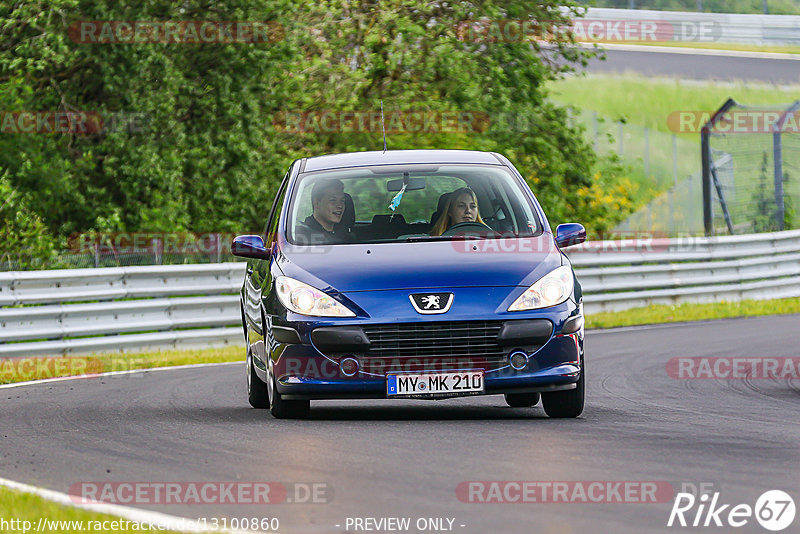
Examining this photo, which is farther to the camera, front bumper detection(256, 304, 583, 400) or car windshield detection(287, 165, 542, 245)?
car windshield detection(287, 165, 542, 245)

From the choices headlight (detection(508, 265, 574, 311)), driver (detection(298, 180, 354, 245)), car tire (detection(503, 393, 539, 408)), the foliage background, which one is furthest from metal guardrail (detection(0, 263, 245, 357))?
headlight (detection(508, 265, 574, 311))

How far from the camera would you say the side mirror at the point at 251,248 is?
32.5 ft

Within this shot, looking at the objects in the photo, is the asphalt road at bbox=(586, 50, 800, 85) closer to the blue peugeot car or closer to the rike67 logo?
the blue peugeot car

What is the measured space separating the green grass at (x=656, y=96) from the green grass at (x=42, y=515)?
37.5m

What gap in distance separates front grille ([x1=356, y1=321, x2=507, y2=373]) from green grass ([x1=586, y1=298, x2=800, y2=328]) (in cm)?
1165

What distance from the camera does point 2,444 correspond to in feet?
28.6

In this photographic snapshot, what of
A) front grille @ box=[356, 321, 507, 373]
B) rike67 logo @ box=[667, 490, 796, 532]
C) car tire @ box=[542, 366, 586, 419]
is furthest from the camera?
car tire @ box=[542, 366, 586, 419]

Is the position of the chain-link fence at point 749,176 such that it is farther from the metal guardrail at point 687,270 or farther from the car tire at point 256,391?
the car tire at point 256,391

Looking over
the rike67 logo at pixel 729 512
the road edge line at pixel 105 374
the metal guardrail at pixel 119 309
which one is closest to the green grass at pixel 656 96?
the metal guardrail at pixel 119 309

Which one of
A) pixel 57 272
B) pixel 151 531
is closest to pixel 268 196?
pixel 57 272

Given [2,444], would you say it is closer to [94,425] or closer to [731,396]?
[94,425]

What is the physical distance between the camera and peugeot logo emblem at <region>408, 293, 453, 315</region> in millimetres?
8875

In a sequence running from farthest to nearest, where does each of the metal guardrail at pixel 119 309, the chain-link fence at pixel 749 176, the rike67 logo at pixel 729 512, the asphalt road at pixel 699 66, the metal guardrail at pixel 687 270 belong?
the asphalt road at pixel 699 66, the chain-link fence at pixel 749 176, the metal guardrail at pixel 687 270, the metal guardrail at pixel 119 309, the rike67 logo at pixel 729 512

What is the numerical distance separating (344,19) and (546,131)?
4.17 metres
